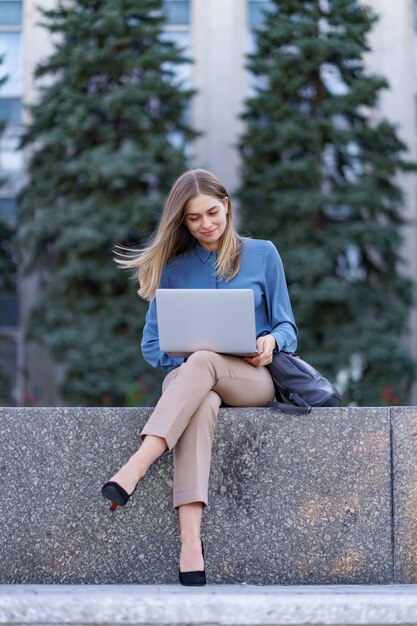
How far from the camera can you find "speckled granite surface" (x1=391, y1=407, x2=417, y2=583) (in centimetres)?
387

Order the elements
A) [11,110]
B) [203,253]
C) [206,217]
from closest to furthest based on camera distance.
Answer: [206,217]
[203,253]
[11,110]

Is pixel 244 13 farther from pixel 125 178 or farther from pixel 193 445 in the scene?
pixel 193 445

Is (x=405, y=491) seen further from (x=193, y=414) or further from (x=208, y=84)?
(x=208, y=84)

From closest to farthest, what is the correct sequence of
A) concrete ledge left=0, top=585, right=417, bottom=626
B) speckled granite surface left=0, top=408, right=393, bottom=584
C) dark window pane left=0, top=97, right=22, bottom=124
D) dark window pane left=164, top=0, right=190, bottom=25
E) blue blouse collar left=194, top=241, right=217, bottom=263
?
concrete ledge left=0, top=585, right=417, bottom=626, speckled granite surface left=0, top=408, right=393, bottom=584, blue blouse collar left=194, top=241, right=217, bottom=263, dark window pane left=0, top=97, right=22, bottom=124, dark window pane left=164, top=0, right=190, bottom=25

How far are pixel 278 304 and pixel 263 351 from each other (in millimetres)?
281

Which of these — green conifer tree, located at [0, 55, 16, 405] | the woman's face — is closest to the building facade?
green conifer tree, located at [0, 55, 16, 405]

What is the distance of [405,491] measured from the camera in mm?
3893

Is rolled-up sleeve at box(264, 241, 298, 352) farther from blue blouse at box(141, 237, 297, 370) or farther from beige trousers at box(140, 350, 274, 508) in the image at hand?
beige trousers at box(140, 350, 274, 508)

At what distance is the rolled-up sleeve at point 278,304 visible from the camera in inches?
158

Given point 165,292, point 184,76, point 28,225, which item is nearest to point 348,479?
point 165,292

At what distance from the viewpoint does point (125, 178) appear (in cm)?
1644

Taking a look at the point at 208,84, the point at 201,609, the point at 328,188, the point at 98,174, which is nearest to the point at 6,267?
the point at 98,174

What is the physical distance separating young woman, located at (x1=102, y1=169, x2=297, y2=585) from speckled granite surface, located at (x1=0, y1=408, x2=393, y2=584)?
21cm

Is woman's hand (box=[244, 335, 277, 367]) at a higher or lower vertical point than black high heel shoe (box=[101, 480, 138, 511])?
higher
